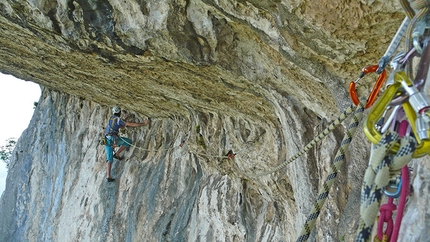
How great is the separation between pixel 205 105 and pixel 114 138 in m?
3.17

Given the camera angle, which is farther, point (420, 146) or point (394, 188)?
point (394, 188)

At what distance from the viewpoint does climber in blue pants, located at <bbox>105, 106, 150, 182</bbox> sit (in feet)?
Answer: 24.3

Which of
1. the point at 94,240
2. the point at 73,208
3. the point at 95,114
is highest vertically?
the point at 95,114

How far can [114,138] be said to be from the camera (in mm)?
7652

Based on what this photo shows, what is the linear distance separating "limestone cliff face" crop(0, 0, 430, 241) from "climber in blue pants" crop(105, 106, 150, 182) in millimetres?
188

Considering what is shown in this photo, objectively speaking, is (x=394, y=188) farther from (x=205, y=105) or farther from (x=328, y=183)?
(x=205, y=105)

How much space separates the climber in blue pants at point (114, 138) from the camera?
24.3ft

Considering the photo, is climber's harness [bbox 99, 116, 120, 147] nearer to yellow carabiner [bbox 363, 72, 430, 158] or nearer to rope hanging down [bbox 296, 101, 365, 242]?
rope hanging down [bbox 296, 101, 365, 242]

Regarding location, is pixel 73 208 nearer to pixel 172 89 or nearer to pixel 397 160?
pixel 172 89

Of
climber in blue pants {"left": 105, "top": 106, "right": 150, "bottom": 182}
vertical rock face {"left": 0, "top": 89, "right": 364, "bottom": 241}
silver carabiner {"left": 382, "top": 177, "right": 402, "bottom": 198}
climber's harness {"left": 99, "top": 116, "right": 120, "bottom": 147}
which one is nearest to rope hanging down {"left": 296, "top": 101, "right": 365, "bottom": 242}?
silver carabiner {"left": 382, "top": 177, "right": 402, "bottom": 198}

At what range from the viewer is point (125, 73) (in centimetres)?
482

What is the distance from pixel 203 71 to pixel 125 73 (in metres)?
1.44

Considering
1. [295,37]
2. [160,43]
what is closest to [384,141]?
[295,37]

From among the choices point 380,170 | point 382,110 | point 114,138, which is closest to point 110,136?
point 114,138
